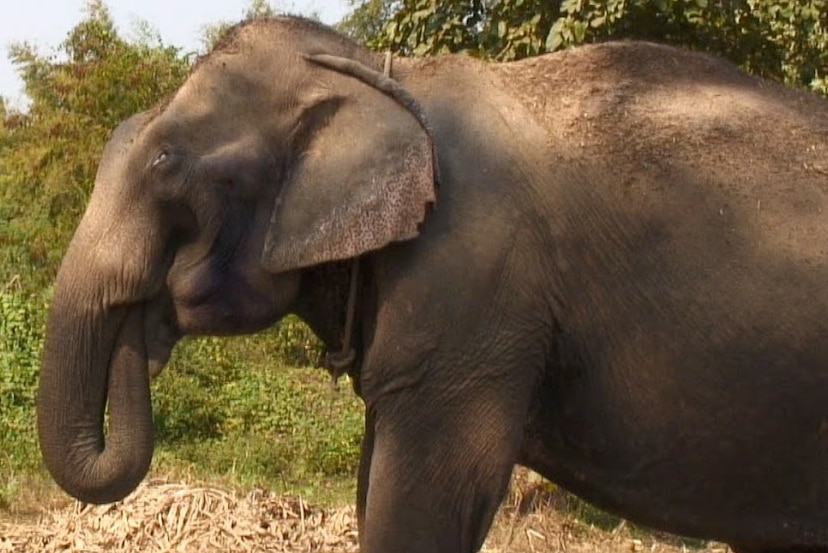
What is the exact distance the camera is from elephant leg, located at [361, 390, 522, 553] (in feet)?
14.9

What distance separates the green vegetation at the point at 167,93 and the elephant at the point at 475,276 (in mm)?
3026

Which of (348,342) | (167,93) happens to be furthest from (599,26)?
(167,93)

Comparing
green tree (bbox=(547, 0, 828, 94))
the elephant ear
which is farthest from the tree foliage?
the elephant ear

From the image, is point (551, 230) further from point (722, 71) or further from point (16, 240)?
point (16, 240)

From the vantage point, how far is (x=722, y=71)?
508 cm

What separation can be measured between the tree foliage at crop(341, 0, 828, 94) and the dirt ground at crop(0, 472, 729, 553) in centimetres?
230

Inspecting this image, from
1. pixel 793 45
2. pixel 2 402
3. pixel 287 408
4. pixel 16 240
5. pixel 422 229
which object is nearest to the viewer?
A: pixel 422 229

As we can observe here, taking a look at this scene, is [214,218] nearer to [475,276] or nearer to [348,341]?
[348,341]

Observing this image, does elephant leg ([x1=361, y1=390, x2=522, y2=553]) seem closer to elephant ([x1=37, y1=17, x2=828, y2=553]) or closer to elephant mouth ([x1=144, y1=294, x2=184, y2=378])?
elephant ([x1=37, y1=17, x2=828, y2=553])

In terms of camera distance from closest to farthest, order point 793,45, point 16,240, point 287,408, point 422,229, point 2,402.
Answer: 1. point 422,229
2. point 793,45
3. point 2,402
4. point 287,408
5. point 16,240

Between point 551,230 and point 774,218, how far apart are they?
631 mm

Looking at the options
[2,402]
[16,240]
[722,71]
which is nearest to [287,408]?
[2,402]

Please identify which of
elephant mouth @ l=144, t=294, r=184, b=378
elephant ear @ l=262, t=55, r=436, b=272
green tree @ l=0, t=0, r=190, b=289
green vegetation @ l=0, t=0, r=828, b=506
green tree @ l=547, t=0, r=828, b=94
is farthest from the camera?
green tree @ l=0, t=0, r=190, b=289

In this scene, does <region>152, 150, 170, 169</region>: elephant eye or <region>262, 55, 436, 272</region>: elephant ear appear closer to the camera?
<region>262, 55, 436, 272</region>: elephant ear
